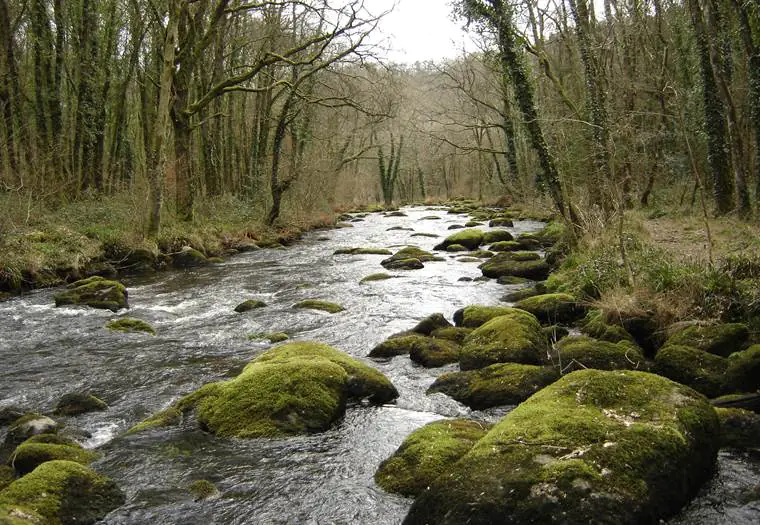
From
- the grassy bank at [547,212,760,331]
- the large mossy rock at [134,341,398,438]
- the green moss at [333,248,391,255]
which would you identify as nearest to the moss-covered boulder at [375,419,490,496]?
the large mossy rock at [134,341,398,438]

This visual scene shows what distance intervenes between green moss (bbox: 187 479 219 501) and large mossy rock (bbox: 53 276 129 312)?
7.47m

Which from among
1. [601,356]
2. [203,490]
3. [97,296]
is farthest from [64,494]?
[97,296]

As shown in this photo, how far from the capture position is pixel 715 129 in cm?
1600

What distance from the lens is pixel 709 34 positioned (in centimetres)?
1460

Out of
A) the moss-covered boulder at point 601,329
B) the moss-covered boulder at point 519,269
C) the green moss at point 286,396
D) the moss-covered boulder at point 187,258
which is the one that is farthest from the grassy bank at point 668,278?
the moss-covered boulder at point 187,258

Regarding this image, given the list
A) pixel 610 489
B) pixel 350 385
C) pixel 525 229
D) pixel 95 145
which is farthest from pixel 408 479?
pixel 95 145

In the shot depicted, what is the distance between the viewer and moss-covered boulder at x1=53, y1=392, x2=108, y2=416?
20.0 feet

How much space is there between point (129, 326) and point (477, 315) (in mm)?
5815

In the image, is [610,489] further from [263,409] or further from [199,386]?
[199,386]

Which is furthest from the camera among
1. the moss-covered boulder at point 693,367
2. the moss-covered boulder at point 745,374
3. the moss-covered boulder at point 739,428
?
the moss-covered boulder at point 693,367

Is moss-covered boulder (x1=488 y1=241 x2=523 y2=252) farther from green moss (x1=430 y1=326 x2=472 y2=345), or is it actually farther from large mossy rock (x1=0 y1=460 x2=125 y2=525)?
large mossy rock (x1=0 y1=460 x2=125 y2=525)

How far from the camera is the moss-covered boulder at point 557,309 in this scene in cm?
943

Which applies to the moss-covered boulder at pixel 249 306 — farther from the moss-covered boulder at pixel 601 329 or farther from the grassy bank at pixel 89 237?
the moss-covered boulder at pixel 601 329

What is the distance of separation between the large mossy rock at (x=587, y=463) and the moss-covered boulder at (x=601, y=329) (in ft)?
9.86
